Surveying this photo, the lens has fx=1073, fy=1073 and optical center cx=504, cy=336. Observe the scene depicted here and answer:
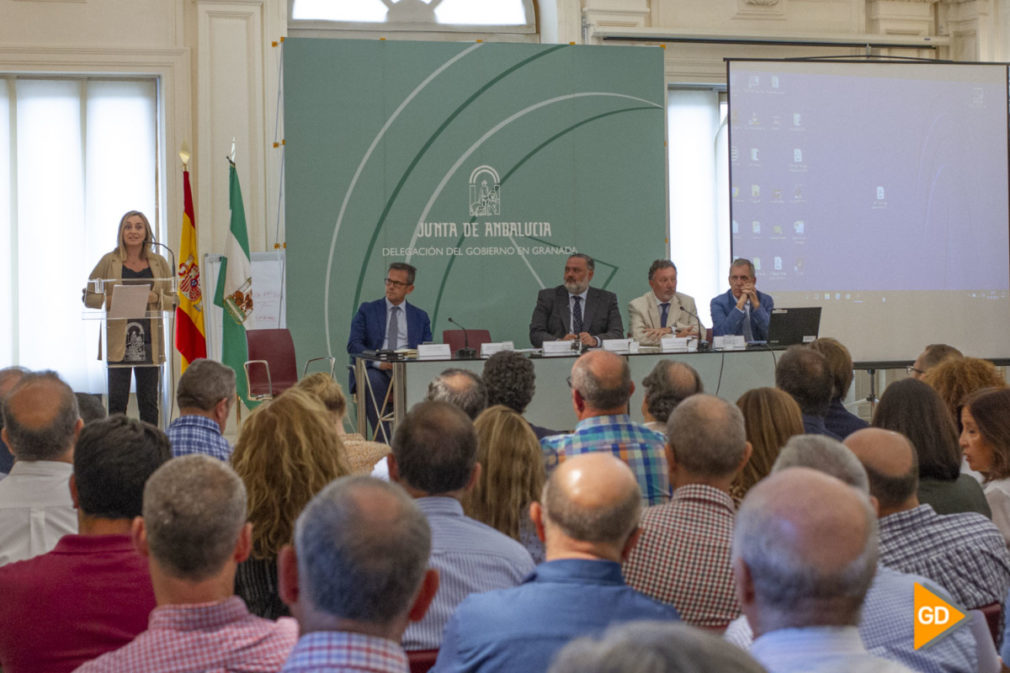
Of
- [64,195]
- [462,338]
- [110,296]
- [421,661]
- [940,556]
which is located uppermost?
[64,195]

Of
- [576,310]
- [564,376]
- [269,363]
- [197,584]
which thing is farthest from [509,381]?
[269,363]

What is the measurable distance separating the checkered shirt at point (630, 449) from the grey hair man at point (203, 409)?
98 centimetres

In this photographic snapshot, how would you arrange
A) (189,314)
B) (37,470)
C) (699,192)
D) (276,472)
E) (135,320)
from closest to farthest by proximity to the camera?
(276,472) → (37,470) → (135,320) → (189,314) → (699,192)

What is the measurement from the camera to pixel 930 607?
174 centimetres

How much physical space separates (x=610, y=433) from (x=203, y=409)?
1.26m

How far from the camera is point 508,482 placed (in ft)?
8.14

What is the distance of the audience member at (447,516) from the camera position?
6.51ft

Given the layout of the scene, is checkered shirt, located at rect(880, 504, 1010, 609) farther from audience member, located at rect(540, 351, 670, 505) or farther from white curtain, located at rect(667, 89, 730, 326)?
white curtain, located at rect(667, 89, 730, 326)

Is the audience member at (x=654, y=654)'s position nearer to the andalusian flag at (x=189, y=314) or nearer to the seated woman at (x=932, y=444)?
the seated woman at (x=932, y=444)

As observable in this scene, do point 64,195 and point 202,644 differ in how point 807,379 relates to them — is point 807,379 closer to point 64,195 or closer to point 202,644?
point 202,644

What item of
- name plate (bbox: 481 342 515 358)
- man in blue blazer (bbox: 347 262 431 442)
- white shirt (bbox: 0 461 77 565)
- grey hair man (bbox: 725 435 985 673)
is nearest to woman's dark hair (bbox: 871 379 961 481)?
grey hair man (bbox: 725 435 985 673)

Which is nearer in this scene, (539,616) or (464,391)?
(539,616)

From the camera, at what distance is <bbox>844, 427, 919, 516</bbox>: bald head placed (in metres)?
2.07

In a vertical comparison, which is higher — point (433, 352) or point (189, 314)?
point (189, 314)
